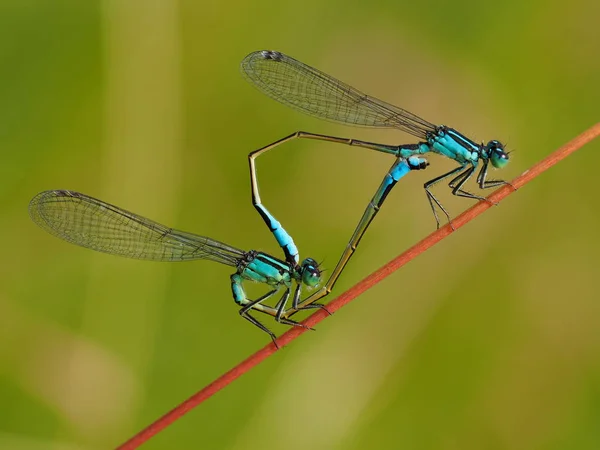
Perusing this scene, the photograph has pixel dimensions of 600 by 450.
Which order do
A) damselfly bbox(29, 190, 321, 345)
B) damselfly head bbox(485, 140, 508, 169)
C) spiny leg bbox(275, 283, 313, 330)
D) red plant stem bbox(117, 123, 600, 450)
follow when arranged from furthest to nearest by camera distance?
damselfly head bbox(485, 140, 508, 169) < damselfly bbox(29, 190, 321, 345) < spiny leg bbox(275, 283, 313, 330) < red plant stem bbox(117, 123, 600, 450)

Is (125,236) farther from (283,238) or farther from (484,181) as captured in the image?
(484,181)

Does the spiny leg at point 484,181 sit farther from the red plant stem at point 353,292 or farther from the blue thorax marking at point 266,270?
the blue thorax marking at point 266,270

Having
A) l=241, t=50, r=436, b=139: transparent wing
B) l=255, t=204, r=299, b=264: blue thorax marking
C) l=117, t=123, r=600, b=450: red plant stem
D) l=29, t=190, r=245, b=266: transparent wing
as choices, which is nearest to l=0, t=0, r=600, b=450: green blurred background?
l=241, t=50, r=436, b=139: transparent wing

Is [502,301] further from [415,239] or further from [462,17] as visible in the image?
[462,17]

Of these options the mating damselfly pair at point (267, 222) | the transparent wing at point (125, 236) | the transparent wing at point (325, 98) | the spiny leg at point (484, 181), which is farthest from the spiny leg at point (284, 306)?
the transparent wing at point (325, 98)

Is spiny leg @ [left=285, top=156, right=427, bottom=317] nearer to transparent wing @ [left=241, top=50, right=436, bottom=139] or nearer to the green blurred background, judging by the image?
transparent wing @ [left=241, top=50, right=436, bottom=139]

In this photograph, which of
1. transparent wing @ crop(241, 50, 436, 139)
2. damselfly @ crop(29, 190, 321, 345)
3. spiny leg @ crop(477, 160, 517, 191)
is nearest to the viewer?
spiny leg @ crop(477, 160, 517, 191)

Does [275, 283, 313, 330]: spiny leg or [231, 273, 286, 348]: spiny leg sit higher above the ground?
[275, 283, 313, 330]: spiny leg
